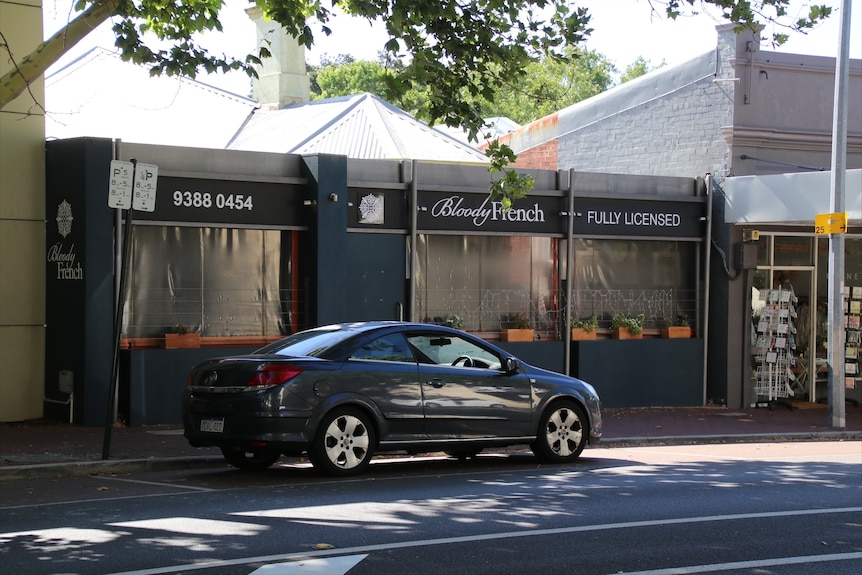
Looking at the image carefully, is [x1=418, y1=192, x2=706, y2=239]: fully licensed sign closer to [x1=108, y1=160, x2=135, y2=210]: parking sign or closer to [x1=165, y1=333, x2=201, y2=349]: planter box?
[x1=165, y1=333, x2=201, y2=349]: planter box

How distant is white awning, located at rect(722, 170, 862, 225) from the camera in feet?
58.5

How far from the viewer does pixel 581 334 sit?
60.2 ft

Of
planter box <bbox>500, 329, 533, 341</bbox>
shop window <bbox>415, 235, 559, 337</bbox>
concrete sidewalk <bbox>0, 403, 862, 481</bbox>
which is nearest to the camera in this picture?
concrete sidewalk <bbox>0, 403, 862, 481</bbox>

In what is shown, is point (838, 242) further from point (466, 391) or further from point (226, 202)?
point (226, 202)

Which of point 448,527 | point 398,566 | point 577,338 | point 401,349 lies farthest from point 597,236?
point 398,566

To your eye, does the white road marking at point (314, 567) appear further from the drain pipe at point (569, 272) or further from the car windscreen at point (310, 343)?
the drain pipe at point (569, 272)

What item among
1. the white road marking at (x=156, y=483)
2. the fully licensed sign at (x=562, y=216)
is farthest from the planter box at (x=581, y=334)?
the white road marking at (x=156, y=483)

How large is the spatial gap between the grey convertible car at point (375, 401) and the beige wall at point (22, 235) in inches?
175

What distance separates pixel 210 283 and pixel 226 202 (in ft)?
3.84

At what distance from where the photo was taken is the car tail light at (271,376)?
10164 mm

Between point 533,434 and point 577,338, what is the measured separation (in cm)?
658

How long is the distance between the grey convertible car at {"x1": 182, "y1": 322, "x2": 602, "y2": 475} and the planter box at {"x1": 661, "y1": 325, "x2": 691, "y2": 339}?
729 centimetres

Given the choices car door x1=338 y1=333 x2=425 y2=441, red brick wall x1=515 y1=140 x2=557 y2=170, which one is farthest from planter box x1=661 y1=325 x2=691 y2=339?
car door x1=338 y1=333 x2=425 y2=441

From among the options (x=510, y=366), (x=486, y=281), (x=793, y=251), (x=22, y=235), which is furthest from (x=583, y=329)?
(x=22, y=235)
